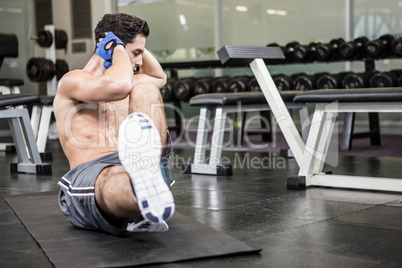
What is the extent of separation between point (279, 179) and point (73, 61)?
6.46m

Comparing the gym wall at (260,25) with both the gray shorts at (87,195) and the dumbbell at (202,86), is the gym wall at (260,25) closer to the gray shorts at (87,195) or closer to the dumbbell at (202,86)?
the dumbbell at (202,86)

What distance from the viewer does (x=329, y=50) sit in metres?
5.91

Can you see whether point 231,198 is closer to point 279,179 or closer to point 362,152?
point 279,179

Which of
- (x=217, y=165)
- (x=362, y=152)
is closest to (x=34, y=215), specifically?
(x=217, y=165)

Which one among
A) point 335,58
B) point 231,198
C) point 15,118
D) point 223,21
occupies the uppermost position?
point 223,21

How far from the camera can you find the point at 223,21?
7.96 meters

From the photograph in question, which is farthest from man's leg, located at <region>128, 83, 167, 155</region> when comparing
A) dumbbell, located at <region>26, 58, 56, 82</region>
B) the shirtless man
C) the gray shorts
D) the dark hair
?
dumbbell, located at <region>26, 58, 56, 82</region>

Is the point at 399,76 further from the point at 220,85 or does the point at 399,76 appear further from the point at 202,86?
the point at 202,86

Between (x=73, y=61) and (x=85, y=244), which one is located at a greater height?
(x=73, y=61)

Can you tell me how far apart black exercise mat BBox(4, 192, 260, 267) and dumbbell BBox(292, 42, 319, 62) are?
410 cm

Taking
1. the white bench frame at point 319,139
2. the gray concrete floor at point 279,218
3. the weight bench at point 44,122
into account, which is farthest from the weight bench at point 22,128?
the white bench frame at point 319,139

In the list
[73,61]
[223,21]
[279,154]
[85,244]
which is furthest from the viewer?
[73,61]

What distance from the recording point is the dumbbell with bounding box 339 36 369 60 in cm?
571

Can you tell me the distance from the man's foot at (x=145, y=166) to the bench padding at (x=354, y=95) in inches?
57.7
